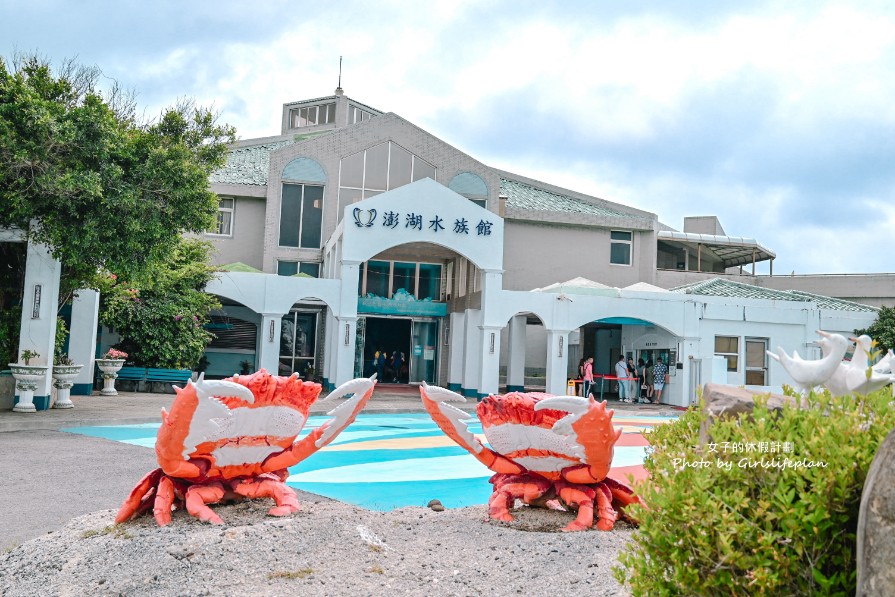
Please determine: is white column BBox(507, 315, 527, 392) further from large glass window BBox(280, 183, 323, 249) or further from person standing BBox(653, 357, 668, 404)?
large glass window BBox(280, 183, 323, 249)

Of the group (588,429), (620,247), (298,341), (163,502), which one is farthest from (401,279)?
(163,502)

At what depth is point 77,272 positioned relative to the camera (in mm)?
15281

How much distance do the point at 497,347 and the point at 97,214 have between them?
1168 centimetres

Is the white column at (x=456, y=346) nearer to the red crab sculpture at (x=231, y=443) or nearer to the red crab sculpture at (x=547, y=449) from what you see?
the red crab sculpture at (x=547, y=449)

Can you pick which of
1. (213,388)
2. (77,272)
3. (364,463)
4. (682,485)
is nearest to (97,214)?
(77,272)

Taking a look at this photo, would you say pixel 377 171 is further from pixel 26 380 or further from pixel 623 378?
pixel 26 380

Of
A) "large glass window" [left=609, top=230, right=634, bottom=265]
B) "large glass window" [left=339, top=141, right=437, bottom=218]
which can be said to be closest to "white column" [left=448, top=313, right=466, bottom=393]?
"large glass window" [left=339, top=141, right=437, bottom=218]

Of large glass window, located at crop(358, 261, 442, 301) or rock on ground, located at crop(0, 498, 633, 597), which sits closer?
rock on ground, located at crop(0, 498, 633, 597)

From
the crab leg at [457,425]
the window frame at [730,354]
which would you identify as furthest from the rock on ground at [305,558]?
the window frame at [730,354]

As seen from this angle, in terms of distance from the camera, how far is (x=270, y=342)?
68.6 ft

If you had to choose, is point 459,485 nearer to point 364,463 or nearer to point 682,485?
point 364,463

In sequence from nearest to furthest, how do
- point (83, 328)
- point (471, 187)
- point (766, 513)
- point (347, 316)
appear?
point (766, 513) → point (83, 328) → point (347, 316) → point (471, 187)

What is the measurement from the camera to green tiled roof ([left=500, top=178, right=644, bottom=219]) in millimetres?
29391

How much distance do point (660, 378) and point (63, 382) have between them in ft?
53.5
